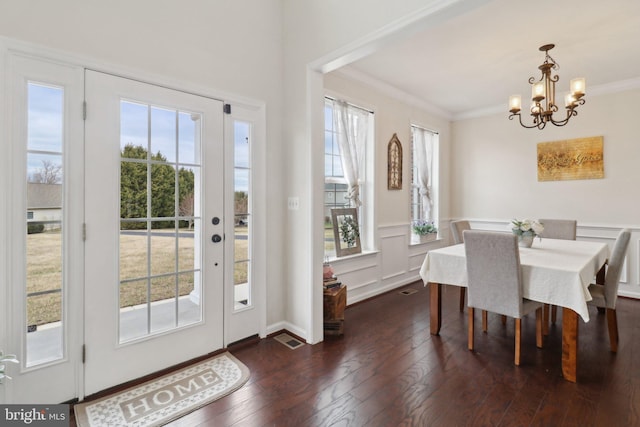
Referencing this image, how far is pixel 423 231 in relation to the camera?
199 inches

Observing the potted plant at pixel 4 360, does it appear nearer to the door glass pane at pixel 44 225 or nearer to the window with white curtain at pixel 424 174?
the door glass pane at pixel 44 225

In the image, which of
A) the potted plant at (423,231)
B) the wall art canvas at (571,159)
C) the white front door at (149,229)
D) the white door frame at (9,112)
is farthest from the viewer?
the potted plant at (423,231)

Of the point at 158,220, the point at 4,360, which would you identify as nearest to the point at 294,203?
the point at 158,220

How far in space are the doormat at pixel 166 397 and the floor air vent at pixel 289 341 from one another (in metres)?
0.48

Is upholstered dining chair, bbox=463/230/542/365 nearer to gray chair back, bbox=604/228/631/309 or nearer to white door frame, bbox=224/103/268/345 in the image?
gray chair back, bbox=604/228/631/309

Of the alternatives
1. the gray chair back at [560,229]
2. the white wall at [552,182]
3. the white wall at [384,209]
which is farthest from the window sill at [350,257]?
the white wall at [552,182]

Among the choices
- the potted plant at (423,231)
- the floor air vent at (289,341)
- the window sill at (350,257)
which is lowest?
the floor air vent at (289,341)

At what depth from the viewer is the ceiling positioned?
2.61 meters

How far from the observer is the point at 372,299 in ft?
13.4

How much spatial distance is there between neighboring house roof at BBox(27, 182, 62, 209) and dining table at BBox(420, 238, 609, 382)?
2877 mm

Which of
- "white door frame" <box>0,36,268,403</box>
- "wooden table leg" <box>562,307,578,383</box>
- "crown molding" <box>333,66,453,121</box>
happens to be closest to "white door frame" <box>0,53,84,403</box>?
"white door frame" <box>0,36,268,403</box>

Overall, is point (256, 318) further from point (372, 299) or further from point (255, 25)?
point (255, 25)

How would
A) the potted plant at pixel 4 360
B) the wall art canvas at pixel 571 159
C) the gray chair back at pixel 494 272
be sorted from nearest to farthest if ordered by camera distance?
1. the potted plant at pixel 4 360
2. the gray chair back at pixel 494 272
3. the wall art canvas at pixel 571 159

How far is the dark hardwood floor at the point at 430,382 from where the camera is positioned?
5.98 ft
